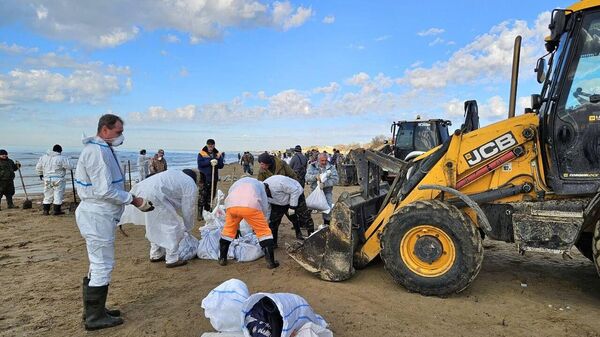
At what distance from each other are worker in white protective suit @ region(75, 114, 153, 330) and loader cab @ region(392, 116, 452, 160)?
34.1 feet

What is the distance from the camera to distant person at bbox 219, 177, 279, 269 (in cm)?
554

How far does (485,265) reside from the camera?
569 centimetres

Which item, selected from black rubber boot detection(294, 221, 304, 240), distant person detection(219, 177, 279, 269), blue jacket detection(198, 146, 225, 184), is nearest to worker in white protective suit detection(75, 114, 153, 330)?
distant person detection(219, 177, 279, 269)

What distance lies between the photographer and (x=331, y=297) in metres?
4.39

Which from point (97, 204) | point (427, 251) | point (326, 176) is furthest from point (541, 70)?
point (97, 204)

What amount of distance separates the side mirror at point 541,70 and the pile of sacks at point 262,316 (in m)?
3.57

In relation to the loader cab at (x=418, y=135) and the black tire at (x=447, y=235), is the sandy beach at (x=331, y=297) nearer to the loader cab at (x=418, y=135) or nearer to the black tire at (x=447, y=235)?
the black tire at (x=447, y=235)

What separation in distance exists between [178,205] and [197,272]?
1.06m

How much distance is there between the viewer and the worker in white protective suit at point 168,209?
18.8 feet

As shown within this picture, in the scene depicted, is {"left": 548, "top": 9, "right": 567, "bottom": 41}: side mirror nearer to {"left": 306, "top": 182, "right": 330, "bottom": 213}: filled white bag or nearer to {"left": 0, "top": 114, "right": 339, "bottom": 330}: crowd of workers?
{"left": 0, "top": 114, "right": 339, "bottom": 330}: crowd of workers

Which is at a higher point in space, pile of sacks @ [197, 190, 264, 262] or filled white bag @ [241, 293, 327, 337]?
filled white bag @ [241, 293, 327, 337]

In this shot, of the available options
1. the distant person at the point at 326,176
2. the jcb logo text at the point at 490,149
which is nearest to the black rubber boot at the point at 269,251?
the distant person at the point at 326,176

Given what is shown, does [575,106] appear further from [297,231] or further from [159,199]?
[159,199]

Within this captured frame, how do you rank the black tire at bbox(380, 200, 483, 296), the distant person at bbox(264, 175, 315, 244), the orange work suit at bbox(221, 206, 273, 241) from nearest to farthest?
the black tire at bbox(380, 200, 483, 296), the orange work suit at bbox(221, 206, 273, 241), the distant person at bbox(264, 175, 315, 244)
